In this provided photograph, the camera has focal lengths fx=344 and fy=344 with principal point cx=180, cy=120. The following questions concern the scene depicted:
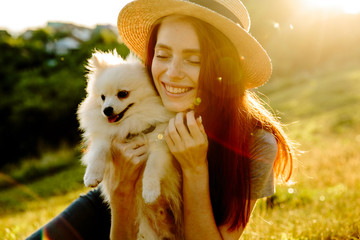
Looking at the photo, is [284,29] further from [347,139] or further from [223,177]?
[223,177]

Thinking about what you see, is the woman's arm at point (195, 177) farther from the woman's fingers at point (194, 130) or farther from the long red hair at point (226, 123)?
the long red hair at point (226, 123)

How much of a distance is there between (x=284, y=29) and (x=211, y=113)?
73.7ft

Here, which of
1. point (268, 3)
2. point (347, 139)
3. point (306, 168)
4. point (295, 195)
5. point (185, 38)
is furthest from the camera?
point (268, 3)

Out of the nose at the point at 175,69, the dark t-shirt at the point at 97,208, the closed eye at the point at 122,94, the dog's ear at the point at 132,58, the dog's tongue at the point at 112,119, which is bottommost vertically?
the dark t-shirt at the point at 97,208

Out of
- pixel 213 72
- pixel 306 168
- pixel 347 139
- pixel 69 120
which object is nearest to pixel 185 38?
pixel 213 72

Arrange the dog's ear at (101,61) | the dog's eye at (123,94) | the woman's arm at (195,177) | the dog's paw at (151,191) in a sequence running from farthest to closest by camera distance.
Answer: the dog's ear at (101,61) < the dog's eye at (123,94) < the dog's paw at (151,191) < the woman's arm at (195,177)

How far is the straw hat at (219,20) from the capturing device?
218cm

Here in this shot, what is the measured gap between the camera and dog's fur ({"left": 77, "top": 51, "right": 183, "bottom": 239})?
244 cm

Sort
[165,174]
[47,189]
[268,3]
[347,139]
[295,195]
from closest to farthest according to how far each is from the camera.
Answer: [165,174], [295,195], [347,139], [47,189], [268,3]

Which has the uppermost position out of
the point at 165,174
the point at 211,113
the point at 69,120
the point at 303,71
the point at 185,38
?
the point at 185,38

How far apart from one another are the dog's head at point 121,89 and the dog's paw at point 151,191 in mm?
606

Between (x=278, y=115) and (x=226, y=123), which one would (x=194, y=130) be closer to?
(x=226, y=123)

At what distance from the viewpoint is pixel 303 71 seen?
2278 centimetres

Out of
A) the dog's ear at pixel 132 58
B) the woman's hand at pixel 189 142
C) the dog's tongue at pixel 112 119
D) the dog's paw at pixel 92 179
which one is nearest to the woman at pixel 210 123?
the woman's hand at pixel 189 142
